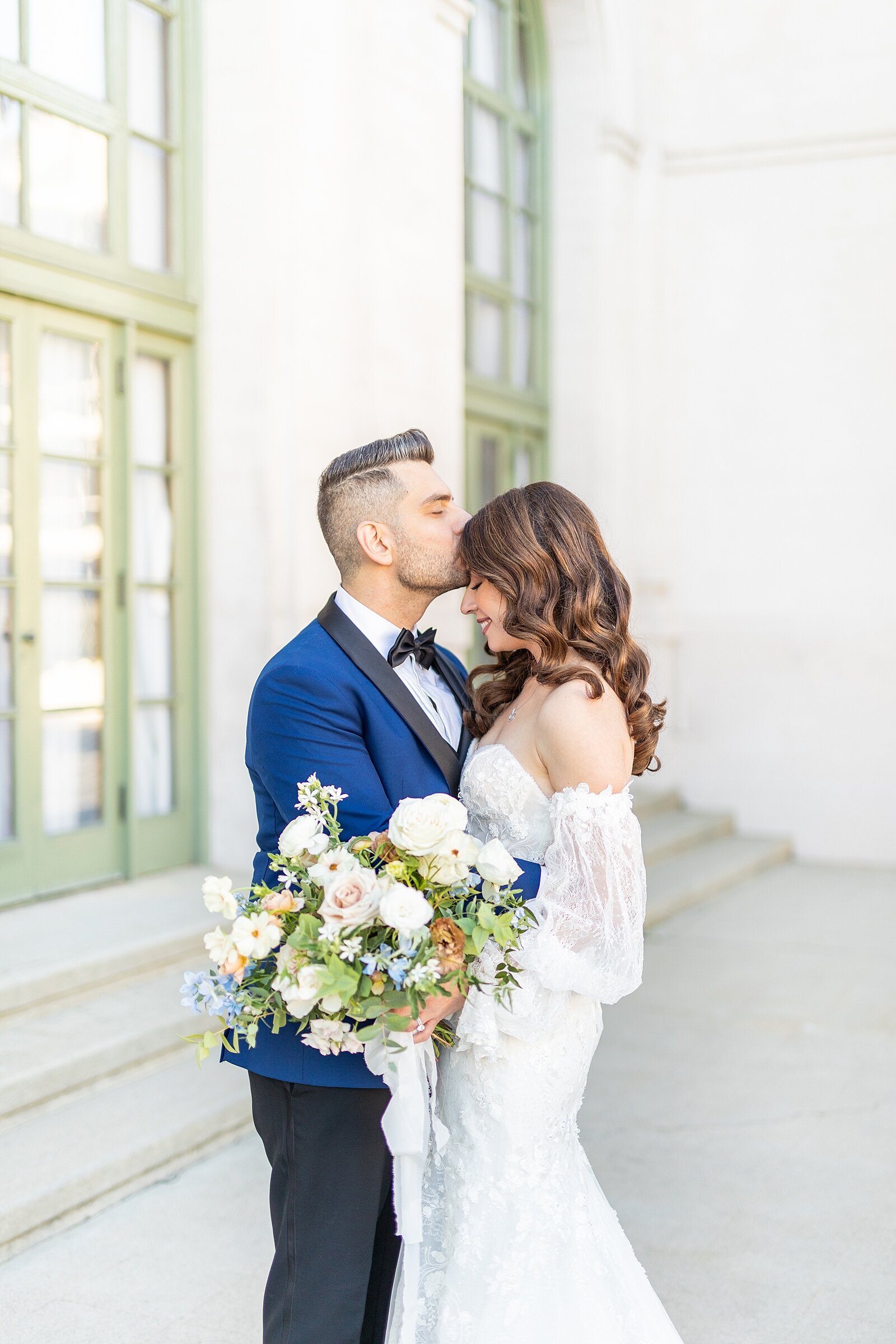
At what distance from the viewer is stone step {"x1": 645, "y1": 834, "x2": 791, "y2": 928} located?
Answer: 6.93 m

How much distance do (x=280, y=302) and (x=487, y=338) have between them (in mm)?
2910

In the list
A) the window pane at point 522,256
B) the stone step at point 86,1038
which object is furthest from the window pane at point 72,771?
the window pane at point 522,256

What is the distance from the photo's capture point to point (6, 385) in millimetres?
4742

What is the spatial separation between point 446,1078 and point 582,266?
702cm

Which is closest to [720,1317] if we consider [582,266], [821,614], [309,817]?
[309,817]

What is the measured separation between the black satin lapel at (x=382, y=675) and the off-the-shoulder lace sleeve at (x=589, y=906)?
31 centimetres

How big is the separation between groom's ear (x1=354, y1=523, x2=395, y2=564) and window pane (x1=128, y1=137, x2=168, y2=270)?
10.7 feet

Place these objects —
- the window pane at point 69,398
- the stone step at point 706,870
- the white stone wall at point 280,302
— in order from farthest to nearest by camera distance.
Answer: the stone step at point 706,870
the white stone wall at point 280,302
the window pane at point 69,398

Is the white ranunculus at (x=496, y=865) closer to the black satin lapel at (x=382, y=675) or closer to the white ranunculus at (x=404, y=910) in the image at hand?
the white ranunculus at (x=404, y=910)

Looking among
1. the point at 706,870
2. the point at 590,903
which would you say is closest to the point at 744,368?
Answer: the point at 706,870

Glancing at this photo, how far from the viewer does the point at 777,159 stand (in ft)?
28.5

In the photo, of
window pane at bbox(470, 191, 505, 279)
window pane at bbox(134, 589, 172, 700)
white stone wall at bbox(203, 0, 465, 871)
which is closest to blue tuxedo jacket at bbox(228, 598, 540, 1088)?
white stone wall at bbox(203, 0, 465, 871)

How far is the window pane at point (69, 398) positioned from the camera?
4914 mm

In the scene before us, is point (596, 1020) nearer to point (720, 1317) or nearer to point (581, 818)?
point (581, 818)
